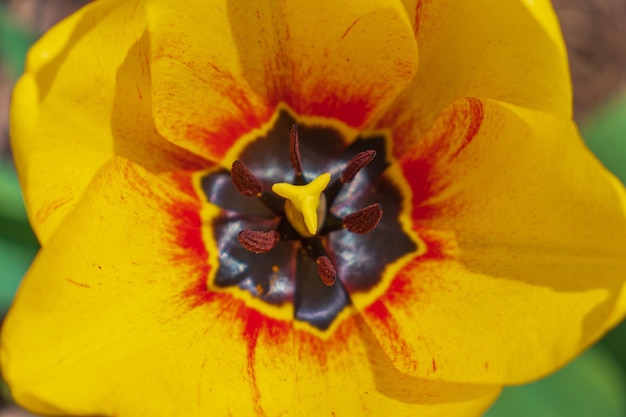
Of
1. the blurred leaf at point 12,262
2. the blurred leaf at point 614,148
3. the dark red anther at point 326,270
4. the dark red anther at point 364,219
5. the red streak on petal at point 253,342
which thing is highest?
the dark red anther at point 364,219

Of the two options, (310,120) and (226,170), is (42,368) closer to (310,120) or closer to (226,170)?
(226,170)

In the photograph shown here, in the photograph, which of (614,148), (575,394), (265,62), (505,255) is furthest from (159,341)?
(614,148)

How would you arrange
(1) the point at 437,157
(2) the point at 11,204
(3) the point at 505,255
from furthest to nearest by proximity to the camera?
1. (2) the point at 11,204
2. (1) the point at 437,157
3. (3) the point at 505,255

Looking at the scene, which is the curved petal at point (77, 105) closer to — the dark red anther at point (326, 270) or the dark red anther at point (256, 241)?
the dark red anther at point (256, 241)

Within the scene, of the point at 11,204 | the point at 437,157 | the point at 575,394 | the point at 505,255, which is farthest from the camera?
the point at 575,394

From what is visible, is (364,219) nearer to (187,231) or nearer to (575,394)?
(187,231)

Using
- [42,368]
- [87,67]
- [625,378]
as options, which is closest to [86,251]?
[42,368]

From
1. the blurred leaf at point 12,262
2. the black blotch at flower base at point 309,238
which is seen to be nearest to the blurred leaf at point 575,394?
the black blotch at flower base at point 309,238
